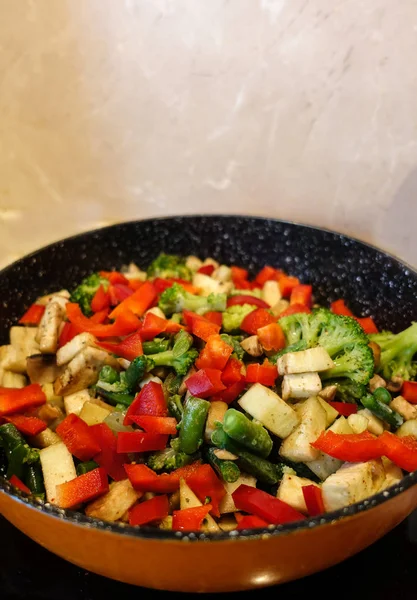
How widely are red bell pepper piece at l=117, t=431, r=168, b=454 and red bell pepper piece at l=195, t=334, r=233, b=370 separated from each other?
182 mm

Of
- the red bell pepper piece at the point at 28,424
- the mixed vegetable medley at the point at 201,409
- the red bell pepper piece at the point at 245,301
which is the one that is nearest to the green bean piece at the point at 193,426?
the mixed vegetable medley at the point at 201,409


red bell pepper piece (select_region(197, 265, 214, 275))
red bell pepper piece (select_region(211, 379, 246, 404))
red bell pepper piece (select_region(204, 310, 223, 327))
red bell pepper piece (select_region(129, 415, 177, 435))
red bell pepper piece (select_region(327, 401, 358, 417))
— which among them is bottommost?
red bell pepper piece (select_region(129, 415, 177, 435))

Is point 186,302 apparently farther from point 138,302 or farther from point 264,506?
point 264,506

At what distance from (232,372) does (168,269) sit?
0.56m

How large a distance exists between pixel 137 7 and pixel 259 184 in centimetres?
64

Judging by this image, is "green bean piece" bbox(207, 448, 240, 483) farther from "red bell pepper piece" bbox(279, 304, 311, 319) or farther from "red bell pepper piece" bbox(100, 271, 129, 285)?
"red bell pepper piece" bbox(100, 271, 129, 285)

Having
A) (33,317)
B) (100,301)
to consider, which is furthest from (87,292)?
(33,317)

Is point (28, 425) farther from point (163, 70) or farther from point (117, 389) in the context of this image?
point (163, 70)

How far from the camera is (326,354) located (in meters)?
1.19

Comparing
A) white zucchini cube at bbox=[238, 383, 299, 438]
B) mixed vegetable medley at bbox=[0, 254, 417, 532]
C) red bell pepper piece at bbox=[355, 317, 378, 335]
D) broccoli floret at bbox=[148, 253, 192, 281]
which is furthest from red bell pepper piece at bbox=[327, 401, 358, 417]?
broccoli floret at bbox=[148, 253, 192, 281]

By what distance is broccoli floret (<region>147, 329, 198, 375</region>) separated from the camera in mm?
1197

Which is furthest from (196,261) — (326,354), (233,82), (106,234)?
(326,354)

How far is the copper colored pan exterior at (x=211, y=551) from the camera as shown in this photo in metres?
0.80

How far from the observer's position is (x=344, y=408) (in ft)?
3.93
